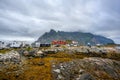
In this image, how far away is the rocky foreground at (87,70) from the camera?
183 feet

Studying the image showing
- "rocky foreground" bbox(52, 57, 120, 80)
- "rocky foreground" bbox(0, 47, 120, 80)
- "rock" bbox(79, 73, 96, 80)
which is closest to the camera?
"rock" bbox(79, 73, 96, 80)

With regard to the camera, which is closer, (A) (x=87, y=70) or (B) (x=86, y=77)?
(B) (x=86, y=77)

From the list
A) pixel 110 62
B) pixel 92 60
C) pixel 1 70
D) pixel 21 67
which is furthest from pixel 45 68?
pixel 110 62

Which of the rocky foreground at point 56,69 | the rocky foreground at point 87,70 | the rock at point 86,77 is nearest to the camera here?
the rock at point 86,77

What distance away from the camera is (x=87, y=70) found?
201ft

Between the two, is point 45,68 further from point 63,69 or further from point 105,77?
point 105,77

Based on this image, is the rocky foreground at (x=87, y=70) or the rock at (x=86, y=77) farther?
the rocky foreground at (x=87, y=70)

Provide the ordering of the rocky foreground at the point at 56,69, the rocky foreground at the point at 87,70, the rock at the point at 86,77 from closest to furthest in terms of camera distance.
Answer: the rock at the point at 86,77, the rocky foreground at the point at 56,69, the rocky foreground at the point at 87,70

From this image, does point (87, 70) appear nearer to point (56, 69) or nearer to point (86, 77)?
point (86, 77)

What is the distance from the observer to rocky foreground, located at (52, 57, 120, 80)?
5572 cm

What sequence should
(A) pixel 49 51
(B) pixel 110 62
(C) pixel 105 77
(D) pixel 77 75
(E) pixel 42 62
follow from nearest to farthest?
(D) pixel 77 75
(C) pixel 105 77
(E) pixel 42 62
(B) pixel 110 62
(A) pixel 49 51

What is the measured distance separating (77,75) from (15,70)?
64.5 ft

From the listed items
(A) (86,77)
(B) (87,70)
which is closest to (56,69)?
(A) (86,77)

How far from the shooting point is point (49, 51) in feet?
303
